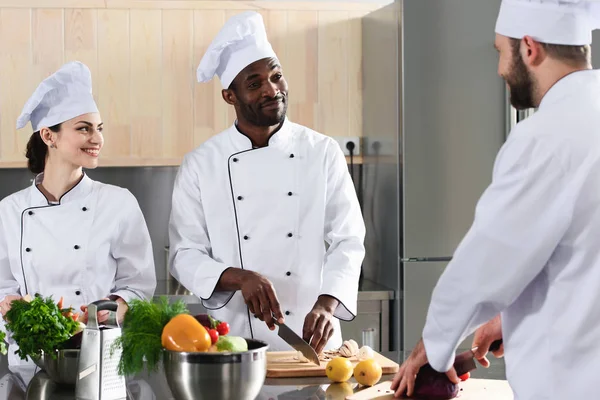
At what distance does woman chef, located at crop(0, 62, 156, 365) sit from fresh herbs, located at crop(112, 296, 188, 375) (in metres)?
0.86

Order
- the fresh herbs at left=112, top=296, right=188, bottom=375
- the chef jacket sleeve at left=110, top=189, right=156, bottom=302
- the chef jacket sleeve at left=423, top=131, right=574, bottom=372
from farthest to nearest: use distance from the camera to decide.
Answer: the chef jacket sleeve at left=110, top=189, right=156, bottom=302 < the fresh herbs at left=112, top=296, right=188, bottom=375 < the chef jacket sleeve at left=423, top=131, right=574, bottom=372

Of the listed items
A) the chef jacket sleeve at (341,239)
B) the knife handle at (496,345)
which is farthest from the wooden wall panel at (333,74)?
the knife handle at (496,345)

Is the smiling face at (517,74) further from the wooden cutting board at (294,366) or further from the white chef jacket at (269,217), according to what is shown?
the white chef jacket at (269,217)

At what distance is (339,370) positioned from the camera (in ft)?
6.07

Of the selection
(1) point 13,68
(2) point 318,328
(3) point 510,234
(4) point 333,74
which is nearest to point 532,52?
(3) point 510,234

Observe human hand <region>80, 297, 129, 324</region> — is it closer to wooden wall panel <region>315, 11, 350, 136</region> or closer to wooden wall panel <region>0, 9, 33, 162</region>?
wooden wall panel <region>0, 9, 33, 162</region>

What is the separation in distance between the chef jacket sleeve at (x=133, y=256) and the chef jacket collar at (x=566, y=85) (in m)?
1.44

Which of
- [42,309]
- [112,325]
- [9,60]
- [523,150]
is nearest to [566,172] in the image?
[523,150]

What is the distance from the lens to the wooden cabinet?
3646 mm

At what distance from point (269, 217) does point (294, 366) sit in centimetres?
64

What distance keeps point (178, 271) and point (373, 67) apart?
173 centimetres

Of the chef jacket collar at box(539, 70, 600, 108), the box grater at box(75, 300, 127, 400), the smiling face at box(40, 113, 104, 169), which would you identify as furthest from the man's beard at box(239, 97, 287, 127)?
the chef jacket collar at box(539, 70, 600, 108)

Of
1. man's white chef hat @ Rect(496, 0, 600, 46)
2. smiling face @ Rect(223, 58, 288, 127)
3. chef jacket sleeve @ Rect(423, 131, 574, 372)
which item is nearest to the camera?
chef jacket sleeve @ Rect(423, 131, 574, 372)

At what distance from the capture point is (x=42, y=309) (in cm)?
174
